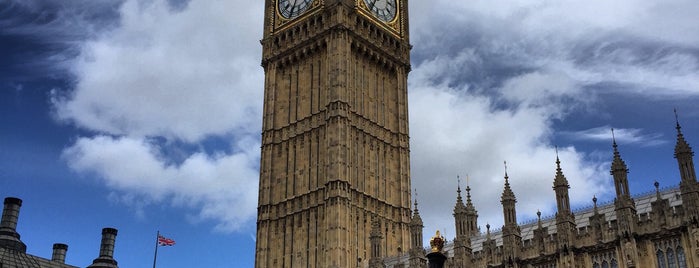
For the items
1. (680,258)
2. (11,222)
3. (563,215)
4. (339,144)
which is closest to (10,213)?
(11,222)

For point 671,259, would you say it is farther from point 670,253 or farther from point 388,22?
point 388,22

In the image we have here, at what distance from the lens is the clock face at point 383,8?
248 ft

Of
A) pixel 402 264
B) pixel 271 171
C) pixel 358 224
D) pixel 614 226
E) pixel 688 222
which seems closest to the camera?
pixel 688 222

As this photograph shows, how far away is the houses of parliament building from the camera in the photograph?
63.4 m

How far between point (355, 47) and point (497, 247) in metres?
29.3

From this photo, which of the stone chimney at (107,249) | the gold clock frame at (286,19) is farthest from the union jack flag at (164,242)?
the gold clock frame at (286,19)

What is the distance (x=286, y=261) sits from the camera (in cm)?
6638

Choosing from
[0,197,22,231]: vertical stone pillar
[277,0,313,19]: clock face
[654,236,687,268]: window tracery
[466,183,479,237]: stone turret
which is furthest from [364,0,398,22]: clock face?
[654,236,687,268]: window tracery

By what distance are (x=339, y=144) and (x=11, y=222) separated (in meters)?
26.4

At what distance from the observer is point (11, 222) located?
2128 inches

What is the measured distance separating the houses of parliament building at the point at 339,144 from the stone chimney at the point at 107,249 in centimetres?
1410

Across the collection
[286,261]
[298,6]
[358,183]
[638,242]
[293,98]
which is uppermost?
[298,6]

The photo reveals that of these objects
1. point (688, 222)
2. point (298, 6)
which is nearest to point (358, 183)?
point (298, 6)

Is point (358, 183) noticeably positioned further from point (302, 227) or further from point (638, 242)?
point (638, 242)
